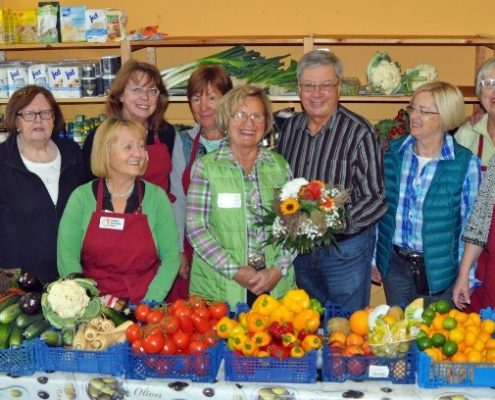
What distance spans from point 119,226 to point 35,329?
603 mm

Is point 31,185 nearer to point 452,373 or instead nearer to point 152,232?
point 152,232

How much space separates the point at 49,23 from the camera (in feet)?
14.6

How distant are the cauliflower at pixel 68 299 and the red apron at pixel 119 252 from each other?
393mm

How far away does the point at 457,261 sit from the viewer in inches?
126

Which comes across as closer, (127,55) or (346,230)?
(346,230)

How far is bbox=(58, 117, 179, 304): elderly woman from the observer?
9.72 feet

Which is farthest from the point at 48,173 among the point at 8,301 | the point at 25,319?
the point at 25,319

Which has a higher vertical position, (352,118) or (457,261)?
(352,118)

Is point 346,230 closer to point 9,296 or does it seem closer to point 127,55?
point 9,296

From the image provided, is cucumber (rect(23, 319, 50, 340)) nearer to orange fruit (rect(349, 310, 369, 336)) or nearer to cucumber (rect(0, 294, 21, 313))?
cucumber (rect(0, 294, 21, 313))

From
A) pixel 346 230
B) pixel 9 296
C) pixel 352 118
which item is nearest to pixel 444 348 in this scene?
pixel 346 230

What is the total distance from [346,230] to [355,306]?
43 cm

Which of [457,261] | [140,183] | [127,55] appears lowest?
[457,261]

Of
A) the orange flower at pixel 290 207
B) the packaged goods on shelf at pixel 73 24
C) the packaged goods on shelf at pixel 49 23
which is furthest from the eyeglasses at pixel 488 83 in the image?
the packaged goods on shelf at pixel 49 23
